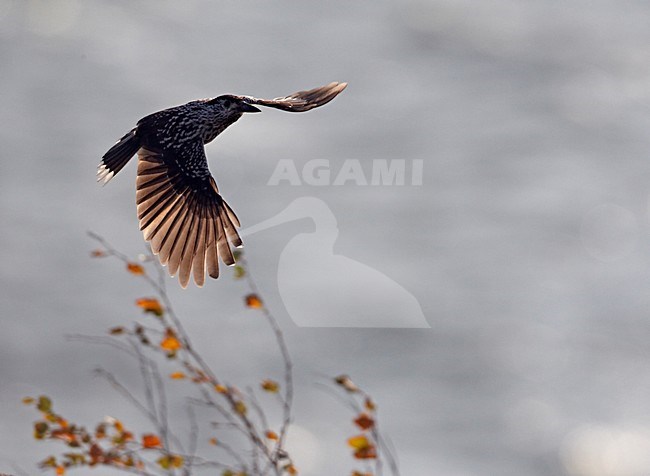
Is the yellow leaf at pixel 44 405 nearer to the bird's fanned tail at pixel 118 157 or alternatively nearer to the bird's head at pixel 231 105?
the bird's fanned tail at pixel 118 157

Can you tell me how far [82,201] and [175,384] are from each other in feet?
12.7

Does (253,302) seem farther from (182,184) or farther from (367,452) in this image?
(182,184)

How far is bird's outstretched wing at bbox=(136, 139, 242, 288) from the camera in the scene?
6762mm

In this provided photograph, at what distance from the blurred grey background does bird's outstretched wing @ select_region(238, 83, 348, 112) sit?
939cm

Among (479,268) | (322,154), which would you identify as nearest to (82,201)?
(322,154)

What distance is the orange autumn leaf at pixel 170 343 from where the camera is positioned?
5723 mm

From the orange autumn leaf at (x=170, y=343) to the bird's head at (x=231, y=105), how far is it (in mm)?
983

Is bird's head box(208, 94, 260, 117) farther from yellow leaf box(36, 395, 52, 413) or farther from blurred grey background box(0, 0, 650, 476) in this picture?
blurred grey background box(0, 0, 650, 476)

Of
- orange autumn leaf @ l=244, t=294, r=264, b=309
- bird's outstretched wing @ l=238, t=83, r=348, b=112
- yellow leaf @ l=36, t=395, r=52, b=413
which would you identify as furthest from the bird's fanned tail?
yellow leaf @ l=36, t=395, r=52, b=413

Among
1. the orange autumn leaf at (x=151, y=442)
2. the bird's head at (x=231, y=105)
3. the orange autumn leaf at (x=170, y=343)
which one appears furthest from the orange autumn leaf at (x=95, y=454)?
the bird's head at (x=231, y=105)

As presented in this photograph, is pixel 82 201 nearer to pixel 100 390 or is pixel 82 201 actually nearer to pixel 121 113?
pixel 121 113

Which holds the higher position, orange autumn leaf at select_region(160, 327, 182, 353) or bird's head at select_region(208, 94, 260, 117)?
bird's head at select_region(208, 94, 260, 117)

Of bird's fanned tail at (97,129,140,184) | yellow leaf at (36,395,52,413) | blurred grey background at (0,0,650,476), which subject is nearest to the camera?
yellow leaf at (36,395,52,413)

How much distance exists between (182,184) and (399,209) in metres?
14.0
